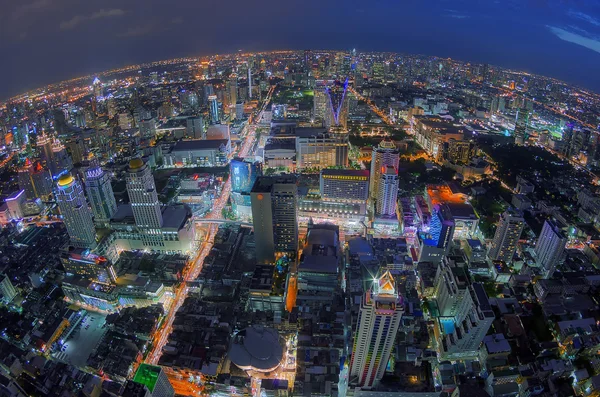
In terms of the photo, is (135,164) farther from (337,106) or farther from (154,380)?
(337,106)

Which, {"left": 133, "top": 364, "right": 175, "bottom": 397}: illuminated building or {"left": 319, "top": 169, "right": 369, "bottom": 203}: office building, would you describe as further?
{"left": 319, "top": 169, "right": 369, "bottom": 203}: office building

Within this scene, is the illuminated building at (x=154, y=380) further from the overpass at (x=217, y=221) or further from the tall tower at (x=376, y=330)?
the overpass at (x=217, y=221)

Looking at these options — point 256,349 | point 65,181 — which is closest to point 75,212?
point 65,181

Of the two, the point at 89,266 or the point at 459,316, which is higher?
the point at 89,266

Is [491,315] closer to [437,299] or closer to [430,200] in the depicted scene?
[437,299]

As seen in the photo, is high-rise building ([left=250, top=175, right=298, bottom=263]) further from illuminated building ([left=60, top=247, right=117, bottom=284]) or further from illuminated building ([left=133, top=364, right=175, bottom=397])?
illuminated building ([left=133, top=364, right=175, bottom=397])

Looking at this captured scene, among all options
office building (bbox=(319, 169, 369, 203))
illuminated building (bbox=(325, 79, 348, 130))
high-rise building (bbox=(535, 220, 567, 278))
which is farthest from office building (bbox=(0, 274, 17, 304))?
illuminated building (bbox=(325, 79, 348, 130))

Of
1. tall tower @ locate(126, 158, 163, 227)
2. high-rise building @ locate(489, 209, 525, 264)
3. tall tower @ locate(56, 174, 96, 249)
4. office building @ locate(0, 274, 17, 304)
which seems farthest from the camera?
tall tower @ locate(126, 158, 163, 227)

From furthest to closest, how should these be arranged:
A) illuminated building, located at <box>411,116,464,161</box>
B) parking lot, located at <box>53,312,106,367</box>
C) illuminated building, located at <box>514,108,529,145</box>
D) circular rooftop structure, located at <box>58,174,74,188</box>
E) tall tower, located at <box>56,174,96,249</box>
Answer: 1. illuminated building, located at <box>514,108,529,145</box>
2. illuminated building, located at <box>411,116,464,161</box>
3. tall tower, located at <box>56,174,96,249</box>
4. circular rooftop structure, located at <box>58,174,74,188</box>
5. parking lot, located at <box>53,312,106,367</box>
